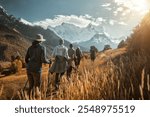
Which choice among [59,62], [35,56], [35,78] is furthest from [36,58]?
[59,62]

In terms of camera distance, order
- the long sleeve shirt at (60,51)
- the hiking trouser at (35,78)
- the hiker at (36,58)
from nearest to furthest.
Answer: the hiker at (36,58)
the hiking trouser at (35,78)
the long sleeve shirt at (60,51)

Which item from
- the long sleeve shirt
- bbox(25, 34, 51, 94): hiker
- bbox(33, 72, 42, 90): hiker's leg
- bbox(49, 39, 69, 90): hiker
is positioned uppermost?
the long sleeve shirt

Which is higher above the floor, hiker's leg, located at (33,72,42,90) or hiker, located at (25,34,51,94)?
hiker, located at (25,34,51,94)

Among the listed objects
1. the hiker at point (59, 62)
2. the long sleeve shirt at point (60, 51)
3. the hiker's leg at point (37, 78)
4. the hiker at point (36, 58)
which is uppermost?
the long sleeve shirt at point (60, 51)

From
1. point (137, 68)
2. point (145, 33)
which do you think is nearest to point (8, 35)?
point (145, 33)

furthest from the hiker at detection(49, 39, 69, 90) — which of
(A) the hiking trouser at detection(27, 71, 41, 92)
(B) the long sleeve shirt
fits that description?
(A) the hiking trouser at detection(27, 71, 41, 92)

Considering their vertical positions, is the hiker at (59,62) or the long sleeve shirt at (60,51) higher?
the long sleeve shirt at (60,51)

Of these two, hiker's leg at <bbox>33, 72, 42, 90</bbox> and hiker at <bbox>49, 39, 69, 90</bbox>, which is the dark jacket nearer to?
hiker's leg at <bbox>33, 72, 42, 90</bbox>

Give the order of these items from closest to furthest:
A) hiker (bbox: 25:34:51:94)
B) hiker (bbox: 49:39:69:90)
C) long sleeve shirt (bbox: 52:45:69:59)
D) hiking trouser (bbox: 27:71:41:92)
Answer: hiker (bbox: 25:34:51:94) < hiking trouser (bbox: 27:71:41:92) < long sleeve shirt (bbox: 52:45:69:59) < hiker (bbox: 49:39:69:90)

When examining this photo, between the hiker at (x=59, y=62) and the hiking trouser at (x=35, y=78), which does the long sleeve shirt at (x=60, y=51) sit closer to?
the hiker at (x=59, y=62)

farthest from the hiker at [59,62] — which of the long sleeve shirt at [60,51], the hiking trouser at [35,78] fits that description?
the hiking trouser at [35,78]

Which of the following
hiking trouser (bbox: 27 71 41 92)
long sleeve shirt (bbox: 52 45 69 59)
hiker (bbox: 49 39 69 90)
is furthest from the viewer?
hiker (bbox: 49 39 69 90)

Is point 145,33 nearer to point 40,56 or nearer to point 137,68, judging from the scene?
point 40,56

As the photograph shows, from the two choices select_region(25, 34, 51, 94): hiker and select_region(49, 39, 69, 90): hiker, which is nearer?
select_region(25, 34, 51, 94): hiker
